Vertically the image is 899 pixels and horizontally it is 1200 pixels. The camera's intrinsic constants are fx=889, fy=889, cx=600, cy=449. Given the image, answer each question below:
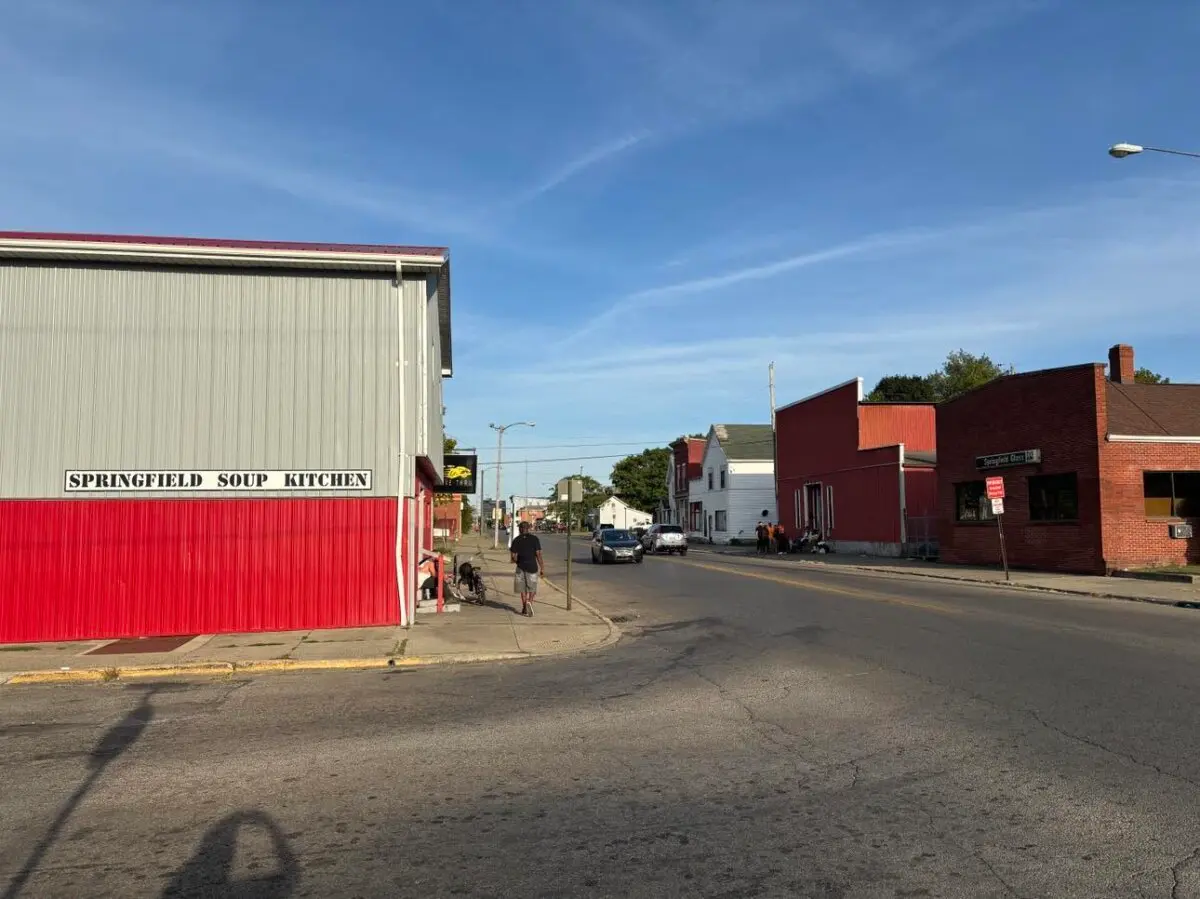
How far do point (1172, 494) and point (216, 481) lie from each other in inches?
993

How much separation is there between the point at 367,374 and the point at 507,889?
1239 centimetres

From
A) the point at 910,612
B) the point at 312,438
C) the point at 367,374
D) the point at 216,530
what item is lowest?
the point at 910,612

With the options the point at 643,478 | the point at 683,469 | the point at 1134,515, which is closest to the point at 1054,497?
the point at 1134,515

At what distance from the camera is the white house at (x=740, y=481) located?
6225cm

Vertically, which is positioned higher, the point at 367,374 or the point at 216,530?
the point at 367,374

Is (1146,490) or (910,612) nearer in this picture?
(910,612)

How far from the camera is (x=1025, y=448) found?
92.0ft

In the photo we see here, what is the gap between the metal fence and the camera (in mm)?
36281

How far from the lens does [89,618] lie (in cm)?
1448

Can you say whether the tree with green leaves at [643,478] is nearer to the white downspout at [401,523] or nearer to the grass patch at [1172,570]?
the grass patch at [1172,570]

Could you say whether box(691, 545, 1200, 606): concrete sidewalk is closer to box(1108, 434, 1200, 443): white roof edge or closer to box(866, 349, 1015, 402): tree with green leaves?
box(1108, 434, 1200, 443): white roof edge

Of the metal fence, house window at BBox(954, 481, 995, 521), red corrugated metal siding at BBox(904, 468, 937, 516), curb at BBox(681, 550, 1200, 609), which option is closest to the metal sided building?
curb at BBox(681, 550, 1200, 609)

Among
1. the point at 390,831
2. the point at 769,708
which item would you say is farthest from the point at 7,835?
the point at 769,708

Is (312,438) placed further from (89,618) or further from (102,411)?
(89,618)
